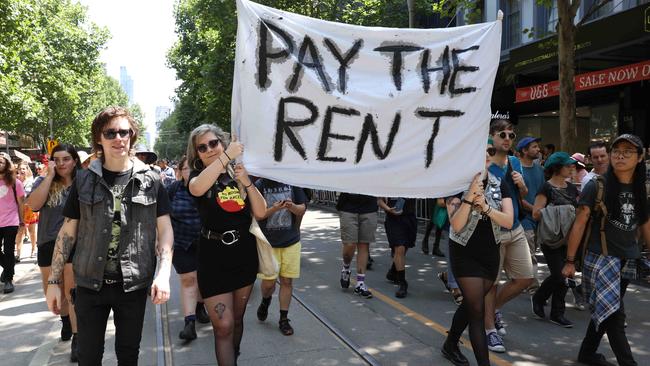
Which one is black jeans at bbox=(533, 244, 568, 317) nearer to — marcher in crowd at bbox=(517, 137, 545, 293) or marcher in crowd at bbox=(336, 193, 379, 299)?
marcher in crowd at bbox=(517, 137, 545, 293)

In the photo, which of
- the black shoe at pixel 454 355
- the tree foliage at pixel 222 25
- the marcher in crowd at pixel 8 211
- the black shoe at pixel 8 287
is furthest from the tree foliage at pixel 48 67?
the black shoe at pixel 454 355

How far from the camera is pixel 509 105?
18.3m

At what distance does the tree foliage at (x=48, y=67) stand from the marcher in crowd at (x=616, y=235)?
14.1 m

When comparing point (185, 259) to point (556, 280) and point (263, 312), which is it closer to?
point (263, 312)

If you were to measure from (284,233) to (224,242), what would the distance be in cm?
185

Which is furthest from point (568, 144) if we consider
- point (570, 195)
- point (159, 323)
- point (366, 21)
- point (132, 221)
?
point (366, 21)

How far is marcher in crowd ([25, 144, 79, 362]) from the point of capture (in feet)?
15.3

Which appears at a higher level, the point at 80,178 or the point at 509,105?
the point at 509,105

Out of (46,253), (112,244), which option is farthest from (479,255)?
(46,253)

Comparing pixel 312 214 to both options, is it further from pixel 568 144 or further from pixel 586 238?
pixel 586 238

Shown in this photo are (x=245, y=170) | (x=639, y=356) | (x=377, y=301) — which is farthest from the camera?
(x=377, y=301)

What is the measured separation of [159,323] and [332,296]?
2.14m

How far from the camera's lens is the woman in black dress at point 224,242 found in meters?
3.34

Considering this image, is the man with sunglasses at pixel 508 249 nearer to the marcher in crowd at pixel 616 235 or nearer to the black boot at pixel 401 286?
the marcher in crowd at pixel 616 235
